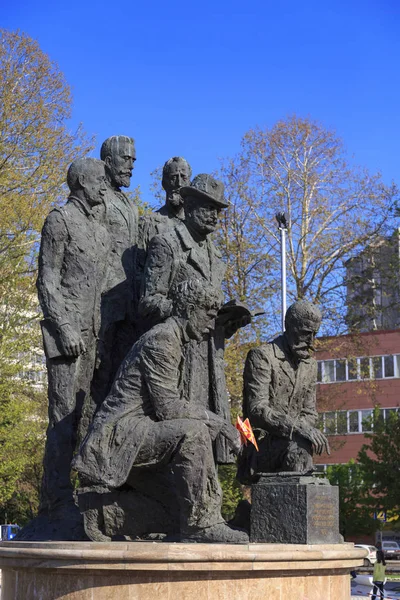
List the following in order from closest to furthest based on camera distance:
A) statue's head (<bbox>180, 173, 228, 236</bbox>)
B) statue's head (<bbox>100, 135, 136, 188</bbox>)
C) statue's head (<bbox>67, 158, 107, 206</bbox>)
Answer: statue's head (<bbox>180, 173, 228, 236</bbox>) < statue's head (<bbox>67, 158, 107, 206</bbox>) < statue's head (<bbox>100, 135, 136, 188</bbox>)

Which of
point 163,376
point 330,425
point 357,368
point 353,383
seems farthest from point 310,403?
point 353,383

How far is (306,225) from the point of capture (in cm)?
3375

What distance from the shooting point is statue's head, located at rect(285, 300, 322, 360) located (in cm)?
796

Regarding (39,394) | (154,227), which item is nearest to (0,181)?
(39,394)

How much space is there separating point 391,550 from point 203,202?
38.4 m

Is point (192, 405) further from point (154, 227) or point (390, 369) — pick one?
point (390, 369)

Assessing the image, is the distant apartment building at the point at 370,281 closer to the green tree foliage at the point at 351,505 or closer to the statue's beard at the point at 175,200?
the green tree foliage at the point at 351,505

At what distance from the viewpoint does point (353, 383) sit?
43.5 meters

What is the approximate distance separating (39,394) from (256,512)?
23694 mm

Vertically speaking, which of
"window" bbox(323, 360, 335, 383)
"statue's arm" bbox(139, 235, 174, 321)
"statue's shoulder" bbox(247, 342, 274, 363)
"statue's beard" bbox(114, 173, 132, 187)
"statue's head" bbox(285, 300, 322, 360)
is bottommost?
"statue's shoulder" bbox(247, 342, 274, 363)

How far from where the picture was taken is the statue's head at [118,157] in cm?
885

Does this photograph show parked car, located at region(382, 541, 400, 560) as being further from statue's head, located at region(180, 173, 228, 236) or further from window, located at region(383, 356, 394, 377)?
statue's head, located at region(180, 173, 228, 236)

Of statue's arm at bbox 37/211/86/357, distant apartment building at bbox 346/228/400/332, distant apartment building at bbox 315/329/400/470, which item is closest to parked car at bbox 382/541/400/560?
distant apartment building at bbox 315/329/400/470

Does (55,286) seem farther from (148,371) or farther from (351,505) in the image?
(351,505)
